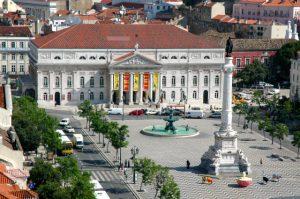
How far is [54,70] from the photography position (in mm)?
118375

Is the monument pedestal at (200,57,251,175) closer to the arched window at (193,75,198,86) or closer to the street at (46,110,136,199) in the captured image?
the street at (46,110,136,199)

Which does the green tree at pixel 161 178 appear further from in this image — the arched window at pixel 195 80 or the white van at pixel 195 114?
the arched window at pixel 195 80

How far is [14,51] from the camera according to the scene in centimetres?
13250

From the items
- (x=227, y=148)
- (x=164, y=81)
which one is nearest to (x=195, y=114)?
→ (x=164, y=81)

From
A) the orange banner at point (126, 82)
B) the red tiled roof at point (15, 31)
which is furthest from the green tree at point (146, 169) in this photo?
the red tiled roof at point (15, 31)

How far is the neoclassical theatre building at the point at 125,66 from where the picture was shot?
11838 cm

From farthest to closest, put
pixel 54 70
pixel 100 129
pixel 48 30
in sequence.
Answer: pixel 48 30 → pixel 54 70 → pixel 100 129

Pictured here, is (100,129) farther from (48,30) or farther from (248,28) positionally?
(248,28)

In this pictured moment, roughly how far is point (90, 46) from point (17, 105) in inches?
1242

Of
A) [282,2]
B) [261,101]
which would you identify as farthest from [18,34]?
[282,2]

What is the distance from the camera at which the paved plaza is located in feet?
231

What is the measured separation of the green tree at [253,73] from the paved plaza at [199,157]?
89.7 ft

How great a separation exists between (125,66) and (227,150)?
143ft

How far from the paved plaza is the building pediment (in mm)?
14710
